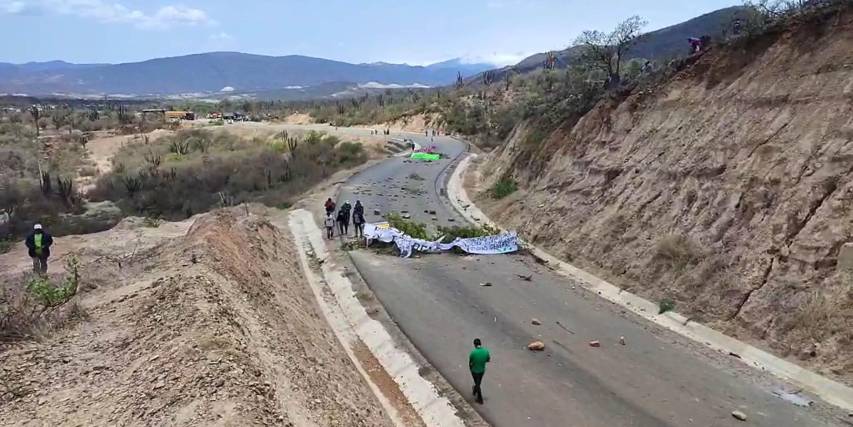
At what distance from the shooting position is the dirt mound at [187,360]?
884 centimetres

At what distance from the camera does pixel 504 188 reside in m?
31.1

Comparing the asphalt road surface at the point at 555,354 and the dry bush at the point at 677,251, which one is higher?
the dry bush at the point at 677,251

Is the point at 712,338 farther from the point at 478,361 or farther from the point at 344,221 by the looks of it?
the point at 344,221

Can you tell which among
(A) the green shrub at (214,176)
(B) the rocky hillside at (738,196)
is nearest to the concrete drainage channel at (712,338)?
(B) the rocky hillside at (738,196)

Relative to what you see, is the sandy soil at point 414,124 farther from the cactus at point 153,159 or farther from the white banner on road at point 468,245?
the white banner on road at point 468,245

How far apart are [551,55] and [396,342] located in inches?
2670

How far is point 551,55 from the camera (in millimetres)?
78000

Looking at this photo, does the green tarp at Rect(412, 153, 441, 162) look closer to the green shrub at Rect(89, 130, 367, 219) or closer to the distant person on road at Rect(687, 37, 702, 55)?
the green shrub at Rect(89, 130, 367, 219)

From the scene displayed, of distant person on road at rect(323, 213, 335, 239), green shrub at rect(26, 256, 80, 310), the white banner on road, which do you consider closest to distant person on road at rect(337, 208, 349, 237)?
distant person on road at rect(323, 213, 335, 239)

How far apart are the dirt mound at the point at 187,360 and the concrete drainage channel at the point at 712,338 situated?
23.7ft

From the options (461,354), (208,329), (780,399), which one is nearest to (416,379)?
(461,354)

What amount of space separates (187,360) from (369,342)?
6565 millimetres

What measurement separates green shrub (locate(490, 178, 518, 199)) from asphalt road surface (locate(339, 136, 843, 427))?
8724mm

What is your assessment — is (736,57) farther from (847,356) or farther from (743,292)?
(847,356)
